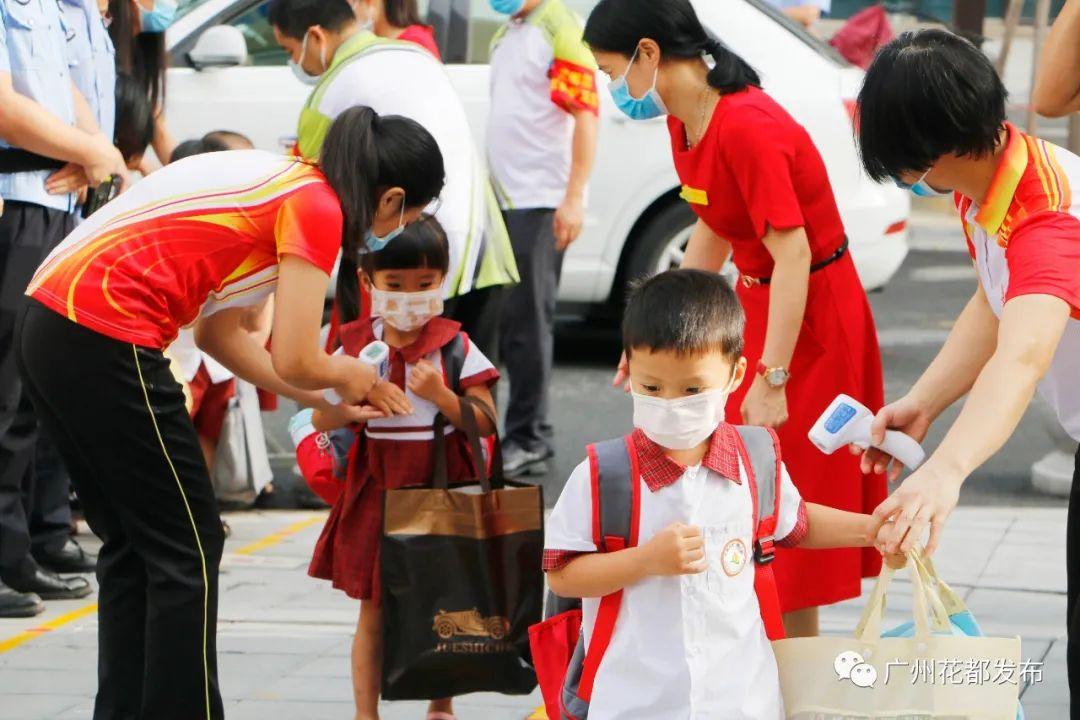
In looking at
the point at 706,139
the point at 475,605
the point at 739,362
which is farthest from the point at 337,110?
the point at 739,362

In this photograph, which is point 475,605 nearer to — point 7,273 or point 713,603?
point 713,603

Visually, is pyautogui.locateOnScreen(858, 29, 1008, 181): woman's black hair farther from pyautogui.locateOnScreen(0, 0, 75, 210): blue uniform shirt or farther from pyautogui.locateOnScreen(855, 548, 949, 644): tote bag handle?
pyautogui.locateOnScreen(0, 0, 75, 210): blue uniform shirt

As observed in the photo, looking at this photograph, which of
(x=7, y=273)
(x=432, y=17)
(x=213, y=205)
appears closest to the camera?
(x=213, y=205)

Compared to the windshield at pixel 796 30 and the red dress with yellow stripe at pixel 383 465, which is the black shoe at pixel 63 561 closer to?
the red dress with yellow stripe at pixel 383 465

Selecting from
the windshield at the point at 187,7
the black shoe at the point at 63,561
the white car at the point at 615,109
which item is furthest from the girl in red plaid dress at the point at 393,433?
the windshield at the point at 187,7

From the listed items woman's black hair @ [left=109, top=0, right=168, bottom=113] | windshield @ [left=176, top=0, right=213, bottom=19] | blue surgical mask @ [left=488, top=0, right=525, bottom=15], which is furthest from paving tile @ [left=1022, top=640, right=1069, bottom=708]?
windshield @ [left=176, top=0, right=213, bottom=19]

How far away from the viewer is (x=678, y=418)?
8.93 ft

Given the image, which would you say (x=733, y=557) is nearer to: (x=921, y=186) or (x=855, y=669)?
(x=855, y=669)

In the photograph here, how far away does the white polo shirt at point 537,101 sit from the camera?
661 cm

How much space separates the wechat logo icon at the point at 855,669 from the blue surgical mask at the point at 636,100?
5.40 feet

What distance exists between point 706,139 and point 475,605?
1.16 m

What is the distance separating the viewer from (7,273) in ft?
15.8

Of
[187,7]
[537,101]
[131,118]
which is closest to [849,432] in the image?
[131,118]

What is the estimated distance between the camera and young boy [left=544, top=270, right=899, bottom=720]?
2688mm
